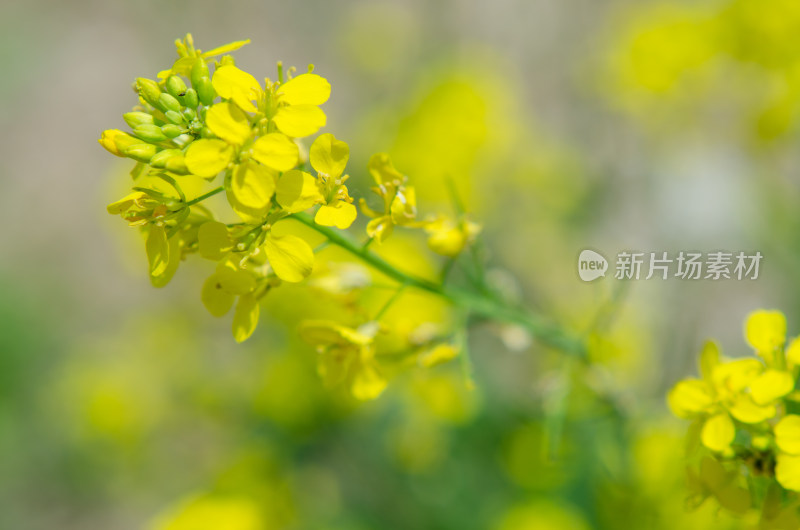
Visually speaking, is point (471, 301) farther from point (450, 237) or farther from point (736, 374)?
point (736, 374)

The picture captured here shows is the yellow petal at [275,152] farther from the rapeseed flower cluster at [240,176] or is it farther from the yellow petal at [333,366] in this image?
the yellow petal at [333,366]

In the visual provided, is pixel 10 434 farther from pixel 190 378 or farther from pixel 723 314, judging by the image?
pixel 723 314

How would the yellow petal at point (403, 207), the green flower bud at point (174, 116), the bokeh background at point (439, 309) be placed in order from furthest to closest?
the bokeh background at point (439, 309)
the yellow petal at point (403, 207)
the green flower bud at point (174, 116)

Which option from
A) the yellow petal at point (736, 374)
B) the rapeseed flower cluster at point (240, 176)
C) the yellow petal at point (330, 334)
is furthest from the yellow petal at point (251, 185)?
the yellow petal at point (736, 374)

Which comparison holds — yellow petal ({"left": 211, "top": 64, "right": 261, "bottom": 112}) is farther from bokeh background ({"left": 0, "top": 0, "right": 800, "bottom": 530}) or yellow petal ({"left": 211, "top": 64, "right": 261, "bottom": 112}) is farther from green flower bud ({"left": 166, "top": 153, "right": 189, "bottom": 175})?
bokeh background ({"left": 0, "top": 0, "right": 800, "bottom": 530})

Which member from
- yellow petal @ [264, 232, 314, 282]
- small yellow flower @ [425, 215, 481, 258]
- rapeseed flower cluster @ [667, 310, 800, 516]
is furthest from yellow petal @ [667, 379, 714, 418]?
yellow petal @ [264, 232, 314, 282]

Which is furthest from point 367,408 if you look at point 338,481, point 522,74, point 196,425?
point 522,74
